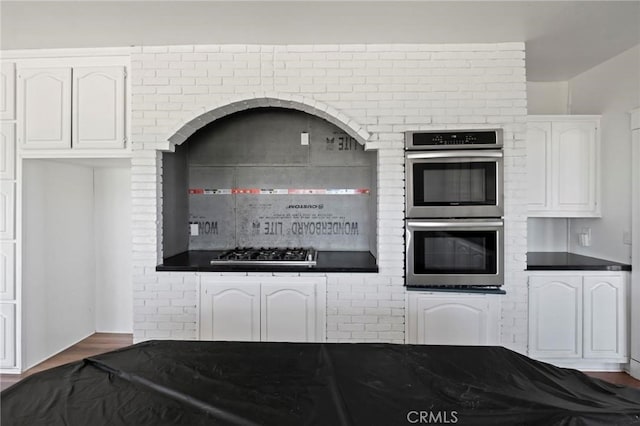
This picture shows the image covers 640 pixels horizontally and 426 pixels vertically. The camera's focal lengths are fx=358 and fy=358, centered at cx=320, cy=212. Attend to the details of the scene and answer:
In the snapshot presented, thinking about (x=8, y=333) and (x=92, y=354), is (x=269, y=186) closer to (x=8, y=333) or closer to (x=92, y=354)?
(x=92, y=354)

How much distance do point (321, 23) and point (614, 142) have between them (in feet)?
9.43

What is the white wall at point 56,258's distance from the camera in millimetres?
3250

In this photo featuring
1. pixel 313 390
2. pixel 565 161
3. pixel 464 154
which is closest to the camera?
pixel 313 390

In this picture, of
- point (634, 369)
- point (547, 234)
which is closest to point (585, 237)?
point (547, 234)

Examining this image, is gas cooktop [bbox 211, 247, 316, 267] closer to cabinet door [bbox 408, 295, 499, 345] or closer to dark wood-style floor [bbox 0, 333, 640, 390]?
cabinet door [bbox 408, 295, 499, 345]

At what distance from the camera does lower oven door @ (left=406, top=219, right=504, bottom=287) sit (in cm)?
291

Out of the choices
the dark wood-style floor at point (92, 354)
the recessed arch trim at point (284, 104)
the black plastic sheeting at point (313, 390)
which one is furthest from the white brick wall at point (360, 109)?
the black plastic sheeting at point (313, 390)

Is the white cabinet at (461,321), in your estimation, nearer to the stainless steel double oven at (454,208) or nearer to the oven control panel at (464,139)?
the stainless steel double oven at (454,208)

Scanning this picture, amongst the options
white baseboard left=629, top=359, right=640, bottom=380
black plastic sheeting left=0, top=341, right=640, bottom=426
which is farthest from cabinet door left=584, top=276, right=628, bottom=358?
black plastic sheeting left=0, top=341, right=640, bottom=426

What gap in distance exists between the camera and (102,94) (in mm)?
3053

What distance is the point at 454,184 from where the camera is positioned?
2.93 m

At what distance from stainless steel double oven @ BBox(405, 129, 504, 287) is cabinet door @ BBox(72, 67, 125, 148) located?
2450mm

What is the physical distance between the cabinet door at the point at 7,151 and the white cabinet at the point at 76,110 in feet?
0.41

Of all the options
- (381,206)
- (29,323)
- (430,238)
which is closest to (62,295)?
(29,323)
